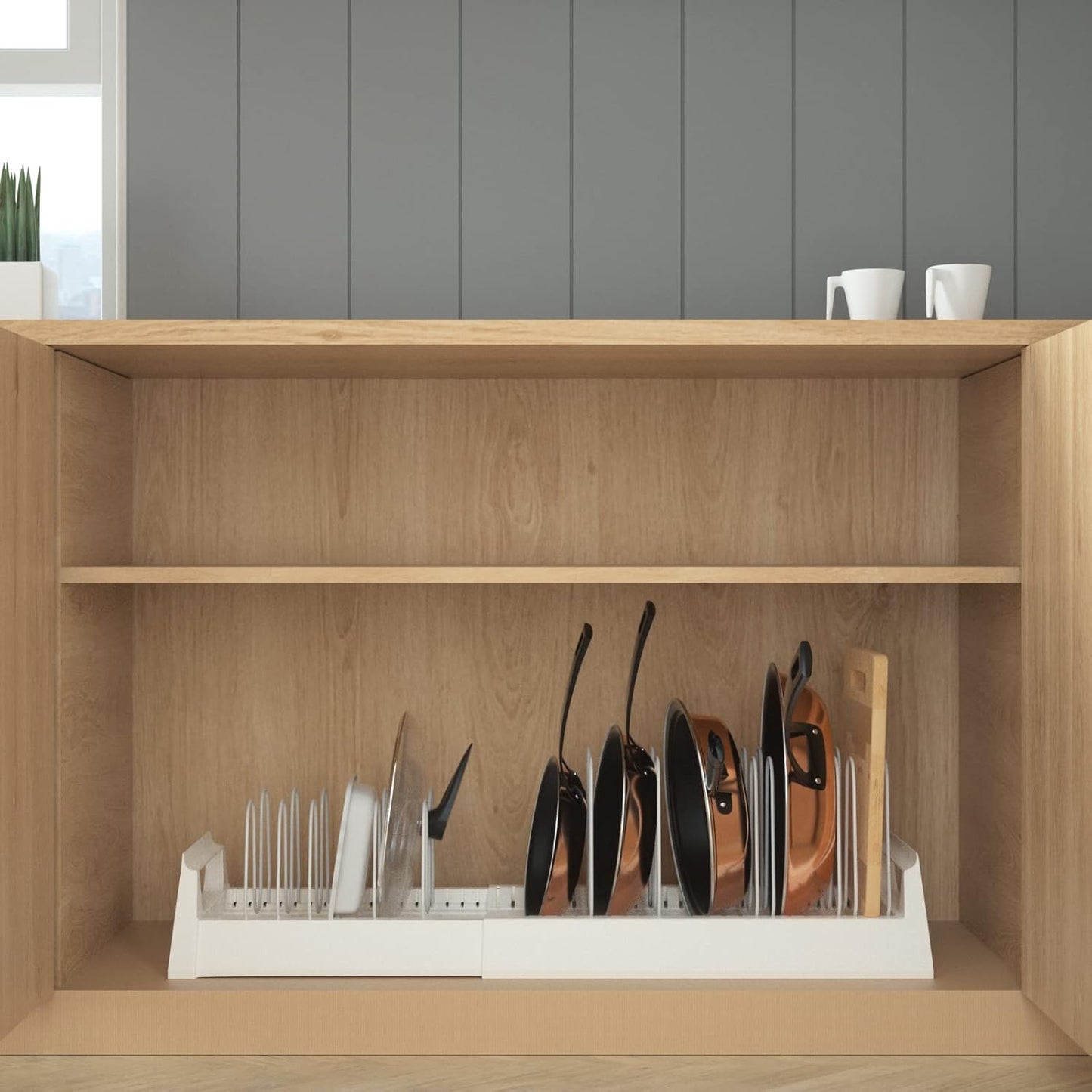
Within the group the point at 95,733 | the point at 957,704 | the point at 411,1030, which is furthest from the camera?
the point at 957,704

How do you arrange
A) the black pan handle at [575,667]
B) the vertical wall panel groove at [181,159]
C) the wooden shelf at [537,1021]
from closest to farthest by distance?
the wooden shelf at [537,1021] → the black pan handle at [575,667] → the vertical wall panel groove at [181,159]

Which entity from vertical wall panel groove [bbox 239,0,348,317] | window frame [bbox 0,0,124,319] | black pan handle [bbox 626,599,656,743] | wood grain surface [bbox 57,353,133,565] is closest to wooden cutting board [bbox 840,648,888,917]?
black pan handle [bbox 626,599,656,743]

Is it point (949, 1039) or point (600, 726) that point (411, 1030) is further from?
point (949, 1039)

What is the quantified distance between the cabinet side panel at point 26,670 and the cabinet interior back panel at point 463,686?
0.72 feet

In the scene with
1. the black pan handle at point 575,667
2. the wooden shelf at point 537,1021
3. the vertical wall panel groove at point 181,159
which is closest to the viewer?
the wooden shelf at point 537,1021

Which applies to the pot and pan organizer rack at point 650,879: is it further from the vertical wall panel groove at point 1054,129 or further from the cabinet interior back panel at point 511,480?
the vertical wall panel groove at point 1054,129

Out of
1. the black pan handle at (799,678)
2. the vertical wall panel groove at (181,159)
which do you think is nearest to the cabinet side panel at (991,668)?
the black pan handle at (799,678)

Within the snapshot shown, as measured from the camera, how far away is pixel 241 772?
1323 millimetres

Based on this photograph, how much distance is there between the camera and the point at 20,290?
3.94 ft

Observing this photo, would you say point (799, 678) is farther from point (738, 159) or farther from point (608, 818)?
point (738, 159)

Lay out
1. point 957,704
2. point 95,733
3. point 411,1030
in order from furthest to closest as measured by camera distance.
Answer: point 957,704 < point 95,733 < point 411,1030

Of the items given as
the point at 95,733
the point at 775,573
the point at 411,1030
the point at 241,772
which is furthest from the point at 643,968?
the point at 95,733

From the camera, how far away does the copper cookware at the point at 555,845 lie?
115 cm

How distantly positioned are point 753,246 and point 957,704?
23.7 inches
